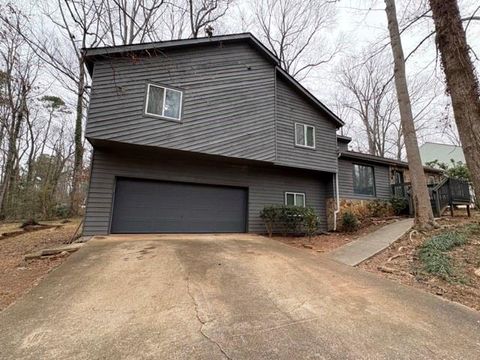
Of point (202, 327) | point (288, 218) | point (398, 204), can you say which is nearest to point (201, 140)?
point (288, 218)

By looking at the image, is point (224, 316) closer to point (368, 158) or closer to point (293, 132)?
point (293, 132)

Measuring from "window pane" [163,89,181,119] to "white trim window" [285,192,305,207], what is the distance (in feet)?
18.4

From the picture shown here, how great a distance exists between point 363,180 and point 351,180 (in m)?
1.10

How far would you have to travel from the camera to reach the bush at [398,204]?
12.0 metres

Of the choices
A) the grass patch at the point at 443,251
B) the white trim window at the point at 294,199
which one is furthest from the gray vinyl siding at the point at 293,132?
the grass patch at the point at 443,251

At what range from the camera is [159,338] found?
2.38 metres

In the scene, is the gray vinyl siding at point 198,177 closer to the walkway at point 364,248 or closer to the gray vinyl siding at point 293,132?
the gray vinyl siding at point 293,132

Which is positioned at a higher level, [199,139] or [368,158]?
[368,158]

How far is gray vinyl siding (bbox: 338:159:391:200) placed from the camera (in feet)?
37.8

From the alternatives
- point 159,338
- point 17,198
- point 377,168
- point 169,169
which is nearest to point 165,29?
point 169,169

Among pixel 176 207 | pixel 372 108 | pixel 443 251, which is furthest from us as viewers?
pixel 372 108

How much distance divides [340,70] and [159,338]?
988 inches

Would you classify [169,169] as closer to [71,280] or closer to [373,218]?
[71,280]

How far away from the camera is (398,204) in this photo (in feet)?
39.5
